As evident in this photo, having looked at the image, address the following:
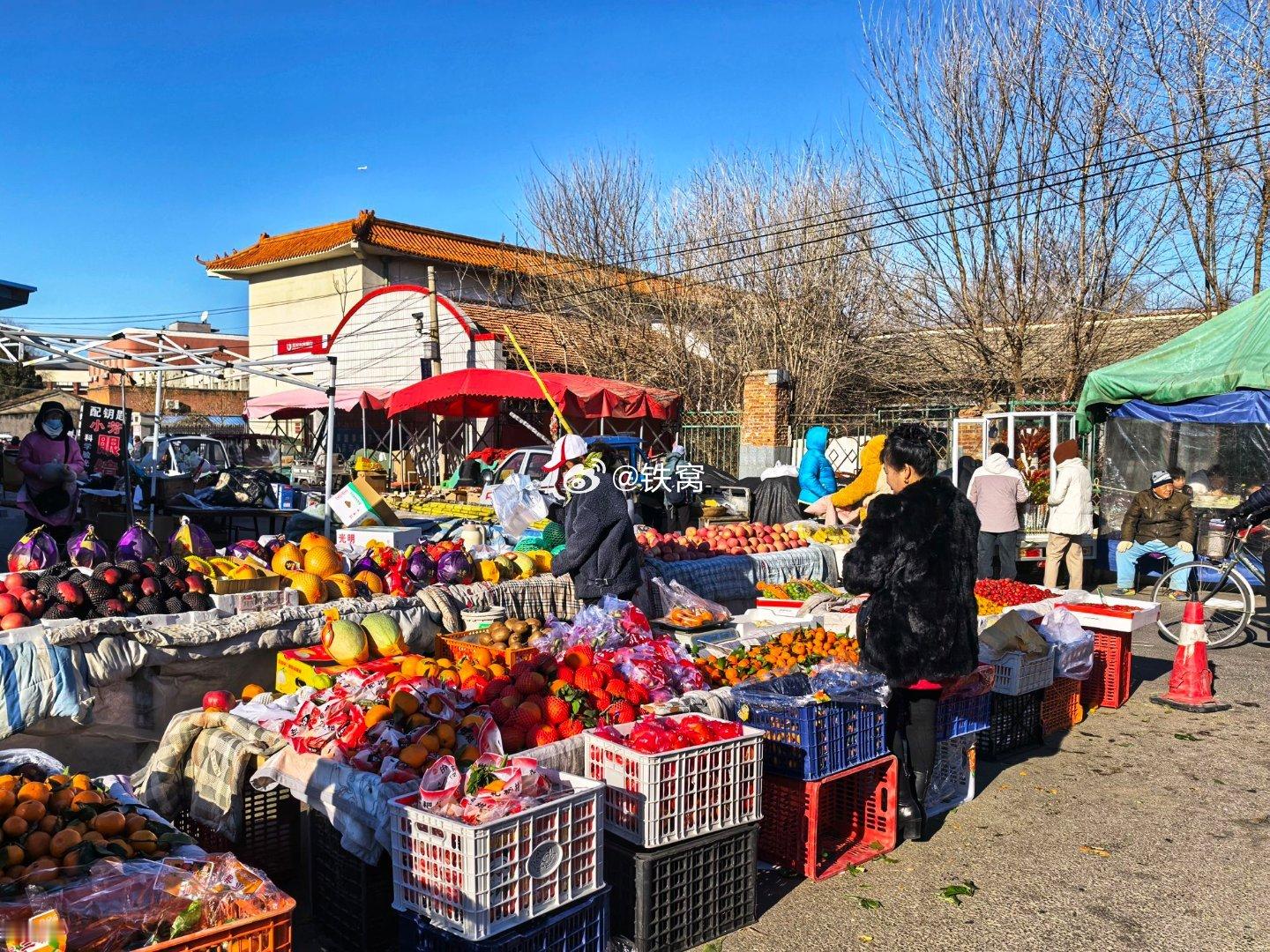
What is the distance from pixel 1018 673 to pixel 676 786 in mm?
3291

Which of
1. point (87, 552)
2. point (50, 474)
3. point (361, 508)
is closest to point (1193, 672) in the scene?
point (361, 508)

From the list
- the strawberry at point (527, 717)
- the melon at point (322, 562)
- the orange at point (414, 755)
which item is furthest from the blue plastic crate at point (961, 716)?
the melon at point (322, 562)

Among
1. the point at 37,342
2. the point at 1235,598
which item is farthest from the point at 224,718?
the point at 1235,598

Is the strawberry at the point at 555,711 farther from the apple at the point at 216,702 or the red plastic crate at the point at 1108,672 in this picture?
the red plastic crate at the point at 1108,672

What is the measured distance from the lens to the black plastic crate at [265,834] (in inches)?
167

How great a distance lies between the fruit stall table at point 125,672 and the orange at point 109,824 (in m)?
1.89

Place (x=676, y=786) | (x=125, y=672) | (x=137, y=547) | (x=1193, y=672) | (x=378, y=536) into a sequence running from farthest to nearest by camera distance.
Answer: (x=378, y=536), (x=1193, y=672), (x=137, y=547), (x=125, y=672), (x=676, y=786)

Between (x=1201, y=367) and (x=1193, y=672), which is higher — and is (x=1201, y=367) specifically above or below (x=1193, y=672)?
above

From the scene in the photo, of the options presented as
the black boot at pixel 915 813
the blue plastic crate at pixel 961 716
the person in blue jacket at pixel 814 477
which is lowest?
the black boot at pixel 915 813

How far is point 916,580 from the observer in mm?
4688

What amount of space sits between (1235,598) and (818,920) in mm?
10510

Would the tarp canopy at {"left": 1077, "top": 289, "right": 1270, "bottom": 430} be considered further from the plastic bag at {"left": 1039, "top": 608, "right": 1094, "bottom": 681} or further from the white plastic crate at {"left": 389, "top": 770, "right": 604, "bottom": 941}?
the white plastic crate at {"left": 389, "top": 770, "right": 604, "bottom": 941}

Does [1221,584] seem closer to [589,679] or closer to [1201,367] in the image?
[1201,367]

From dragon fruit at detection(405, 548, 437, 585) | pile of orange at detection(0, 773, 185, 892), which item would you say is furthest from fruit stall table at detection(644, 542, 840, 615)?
pile of orange at detection(0, 773, 185, 892)
